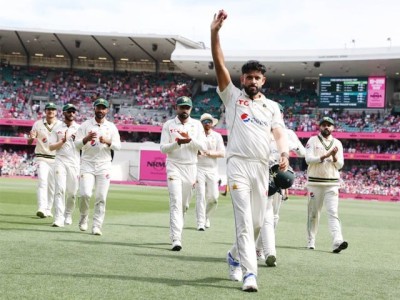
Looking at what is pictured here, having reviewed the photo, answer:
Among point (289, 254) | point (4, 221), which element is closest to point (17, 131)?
point (4, 221)

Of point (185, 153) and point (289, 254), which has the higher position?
point (185, 153)

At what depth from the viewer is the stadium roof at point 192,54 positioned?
52250mm

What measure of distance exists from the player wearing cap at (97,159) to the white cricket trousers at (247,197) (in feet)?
15.6

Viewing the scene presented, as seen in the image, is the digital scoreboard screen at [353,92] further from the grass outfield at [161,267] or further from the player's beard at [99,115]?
the player's beard at [99,115]

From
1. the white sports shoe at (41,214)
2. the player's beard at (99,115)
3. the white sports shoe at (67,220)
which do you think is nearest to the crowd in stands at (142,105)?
the white sports shoe at (41,214)

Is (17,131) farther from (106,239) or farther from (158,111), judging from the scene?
(106,239)

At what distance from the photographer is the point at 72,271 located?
22.3 ft

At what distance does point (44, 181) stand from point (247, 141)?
8163mm

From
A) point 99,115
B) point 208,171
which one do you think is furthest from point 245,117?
point 208,171

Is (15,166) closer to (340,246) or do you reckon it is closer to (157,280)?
(340,246)

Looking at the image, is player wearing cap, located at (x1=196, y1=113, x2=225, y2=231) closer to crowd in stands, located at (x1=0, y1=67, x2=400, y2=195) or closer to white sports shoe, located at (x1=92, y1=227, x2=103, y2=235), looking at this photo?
white sports shoe, located at (x1=92, y1=227, x2=103, y2=235)

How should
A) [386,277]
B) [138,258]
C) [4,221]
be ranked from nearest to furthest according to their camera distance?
1. [386,277]
2. [138,258]
3. [4,221]

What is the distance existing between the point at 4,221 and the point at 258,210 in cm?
747

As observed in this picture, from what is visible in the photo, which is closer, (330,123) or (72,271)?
(72,271)
